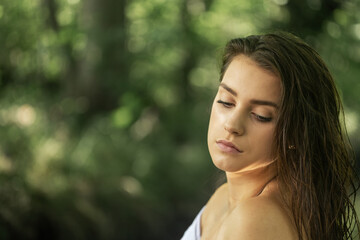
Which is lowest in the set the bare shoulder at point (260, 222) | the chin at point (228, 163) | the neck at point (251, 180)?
the bare shoulder at point (260, 222)

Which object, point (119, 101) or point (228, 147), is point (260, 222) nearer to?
point (228, 147)

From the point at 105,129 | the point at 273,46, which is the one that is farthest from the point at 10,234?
the point at 273,46

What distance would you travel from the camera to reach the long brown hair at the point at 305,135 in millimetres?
1429

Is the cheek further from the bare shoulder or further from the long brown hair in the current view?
the bare shoulder

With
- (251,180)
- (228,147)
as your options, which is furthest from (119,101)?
(228,147)

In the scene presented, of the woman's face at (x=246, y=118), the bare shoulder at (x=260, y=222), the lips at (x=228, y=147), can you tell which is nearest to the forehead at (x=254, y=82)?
the woman's face at (x=246, y=118)

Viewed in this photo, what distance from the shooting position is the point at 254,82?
1427 mm

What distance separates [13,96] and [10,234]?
2.16 m

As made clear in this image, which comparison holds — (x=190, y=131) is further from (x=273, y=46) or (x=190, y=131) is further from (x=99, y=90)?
(x=273, y=46)

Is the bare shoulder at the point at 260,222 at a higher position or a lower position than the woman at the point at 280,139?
lower

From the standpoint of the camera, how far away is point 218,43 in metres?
6.07

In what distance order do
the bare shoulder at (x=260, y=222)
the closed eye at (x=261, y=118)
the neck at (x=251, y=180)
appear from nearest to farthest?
1. the bare shoulder at (x=260, y=222)
2. the closed eye at (x=261, y=118)
3. the neck at (x=251, y=180)

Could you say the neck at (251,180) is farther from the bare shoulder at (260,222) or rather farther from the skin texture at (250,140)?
the bare shoulder at (260,222)

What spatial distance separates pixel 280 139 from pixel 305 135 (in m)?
0.07
